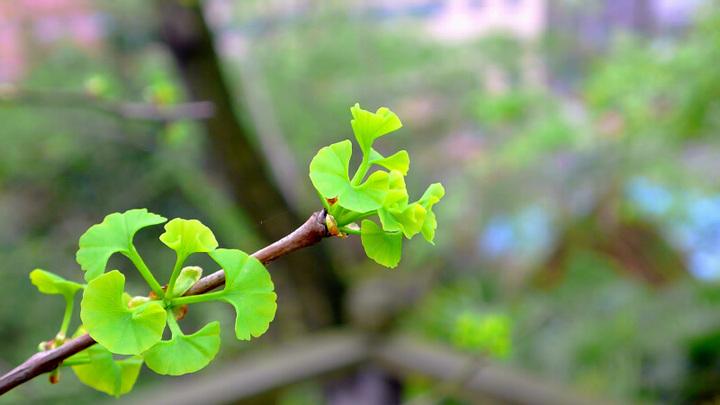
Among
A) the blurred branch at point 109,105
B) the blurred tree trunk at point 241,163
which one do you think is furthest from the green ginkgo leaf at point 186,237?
the blurred tree trunk at point 241,163

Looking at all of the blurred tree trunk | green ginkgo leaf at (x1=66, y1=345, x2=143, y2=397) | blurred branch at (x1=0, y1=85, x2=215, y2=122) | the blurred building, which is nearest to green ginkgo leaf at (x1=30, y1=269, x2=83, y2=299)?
green ginkgo leaf at (x1=66, y1=345, x2=143, y2=397)

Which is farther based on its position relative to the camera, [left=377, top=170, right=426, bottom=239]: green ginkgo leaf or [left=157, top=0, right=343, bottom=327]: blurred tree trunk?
[left=157, top=0, right=343, bottom=327]: blurred tree trunk

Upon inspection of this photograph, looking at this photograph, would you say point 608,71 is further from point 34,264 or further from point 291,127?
point 34,264

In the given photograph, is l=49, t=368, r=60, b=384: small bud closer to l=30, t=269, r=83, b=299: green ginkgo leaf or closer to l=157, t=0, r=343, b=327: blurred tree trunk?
l=30, t=269, r=83, b=299: green ginkgo leaf

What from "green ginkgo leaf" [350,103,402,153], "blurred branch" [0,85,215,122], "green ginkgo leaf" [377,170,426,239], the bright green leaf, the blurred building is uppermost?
the blurred building

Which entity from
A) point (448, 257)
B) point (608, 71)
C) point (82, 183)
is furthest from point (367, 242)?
point (82, 183)

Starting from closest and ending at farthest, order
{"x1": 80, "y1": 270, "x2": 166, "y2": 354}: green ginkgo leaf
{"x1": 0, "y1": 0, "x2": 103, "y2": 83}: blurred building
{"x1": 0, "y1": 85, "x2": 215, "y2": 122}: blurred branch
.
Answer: {"x1": 80, "y1": 270, "x2": 166, "y2": 354}: green ginkgo leaf → {"x1": 0, "y1": 85, "x2": 215, "y2": 122}: blurred branch → {"x1": 0, "y1": 0, "x2": 103, "y2": 83}: blurred building

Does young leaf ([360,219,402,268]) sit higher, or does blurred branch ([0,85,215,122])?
blurred branch ([0,85,215,122])

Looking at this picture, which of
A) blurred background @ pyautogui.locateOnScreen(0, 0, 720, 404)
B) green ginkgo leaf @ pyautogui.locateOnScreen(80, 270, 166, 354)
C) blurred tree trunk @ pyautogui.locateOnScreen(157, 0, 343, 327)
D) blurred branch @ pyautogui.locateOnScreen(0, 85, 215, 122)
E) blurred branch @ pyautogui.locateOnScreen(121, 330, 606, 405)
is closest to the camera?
green ginkgo leaf @ pyautogui.locateOnScreen(80, 270, 166, 354)
